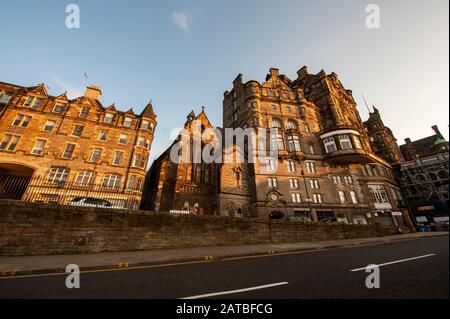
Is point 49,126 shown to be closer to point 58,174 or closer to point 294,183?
point 58,174

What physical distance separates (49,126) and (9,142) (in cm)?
437

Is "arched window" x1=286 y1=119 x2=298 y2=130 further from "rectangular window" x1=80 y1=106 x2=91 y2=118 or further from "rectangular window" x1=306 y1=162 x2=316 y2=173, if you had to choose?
"rectangular window" x1=80 y1=106 x2=91 y2=118

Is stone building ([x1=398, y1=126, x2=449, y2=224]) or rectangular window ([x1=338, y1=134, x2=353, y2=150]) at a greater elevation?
rectangular window ([x1=338, y1=134, x2=353, y2=150])

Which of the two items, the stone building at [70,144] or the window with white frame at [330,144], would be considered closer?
the stone building at [70,144]

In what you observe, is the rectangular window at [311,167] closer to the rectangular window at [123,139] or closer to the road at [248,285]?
the road at [248,285]

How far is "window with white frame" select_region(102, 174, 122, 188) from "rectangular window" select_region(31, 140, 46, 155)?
840cm

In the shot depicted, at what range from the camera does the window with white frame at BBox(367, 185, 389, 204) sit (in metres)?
33.4

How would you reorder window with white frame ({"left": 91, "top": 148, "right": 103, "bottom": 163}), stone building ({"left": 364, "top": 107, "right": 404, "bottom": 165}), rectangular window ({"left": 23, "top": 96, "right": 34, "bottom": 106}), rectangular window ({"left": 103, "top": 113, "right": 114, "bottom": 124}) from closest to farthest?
window with white frame ({"left": 91, "top": 148, "right": 103, "bottom": 163}) < rectangular window ({"left": 23, "top": 96, "right": 34, "bottom": 106}) < rectangular window ({"left": 103, "top": 113, "right": 114, "bottom": 124}) < stone building ({"left": 364, "top": 107, "right": 404, "bottom": 165})

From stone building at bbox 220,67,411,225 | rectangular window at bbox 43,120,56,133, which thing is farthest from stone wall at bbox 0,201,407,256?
rectangular window at bbox 43,120,56,133

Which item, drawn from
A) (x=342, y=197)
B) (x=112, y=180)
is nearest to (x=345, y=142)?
(x=342, y=197)

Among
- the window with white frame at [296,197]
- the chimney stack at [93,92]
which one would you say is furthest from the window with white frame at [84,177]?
the window with white frame at [296,197]

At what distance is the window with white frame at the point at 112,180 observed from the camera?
24266 mm

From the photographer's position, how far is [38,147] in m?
23.5
